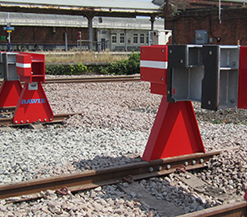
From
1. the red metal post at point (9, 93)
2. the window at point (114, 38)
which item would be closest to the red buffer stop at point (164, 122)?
the red metal post at point (9, 93)

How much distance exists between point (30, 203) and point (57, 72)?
1391 centimetres

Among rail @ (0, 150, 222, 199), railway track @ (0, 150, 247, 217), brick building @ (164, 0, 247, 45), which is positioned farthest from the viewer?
brick building @ (164, 0, 247, 45)

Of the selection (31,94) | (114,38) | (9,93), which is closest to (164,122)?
(31,94)

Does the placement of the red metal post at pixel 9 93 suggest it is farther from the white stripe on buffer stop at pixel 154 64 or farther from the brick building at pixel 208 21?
the brick building at pixel 208 21

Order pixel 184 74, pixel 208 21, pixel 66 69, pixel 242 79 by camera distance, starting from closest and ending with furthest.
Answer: pixel 242 79, pixel 184 74, pixel 66 69, pixel 208 21

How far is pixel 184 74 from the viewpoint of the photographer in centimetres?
436

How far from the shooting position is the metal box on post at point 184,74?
4.06 meters

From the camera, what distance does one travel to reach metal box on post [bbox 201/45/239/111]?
374cm

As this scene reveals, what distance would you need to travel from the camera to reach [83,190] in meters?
4.19

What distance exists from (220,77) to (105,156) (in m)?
2.09

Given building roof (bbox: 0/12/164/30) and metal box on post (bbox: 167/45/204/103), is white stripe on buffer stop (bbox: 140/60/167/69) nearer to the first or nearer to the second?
metal box on post (bbox: 167/45/204/103)

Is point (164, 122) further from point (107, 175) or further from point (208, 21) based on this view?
point (208, 21)

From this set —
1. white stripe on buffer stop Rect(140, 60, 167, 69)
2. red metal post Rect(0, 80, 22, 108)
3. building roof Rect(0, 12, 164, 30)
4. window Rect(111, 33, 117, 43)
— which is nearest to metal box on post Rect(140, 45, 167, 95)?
white stripe on buffer stop Rect(140, 60, 167, 69)

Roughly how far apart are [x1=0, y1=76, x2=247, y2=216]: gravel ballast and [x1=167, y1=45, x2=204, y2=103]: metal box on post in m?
1.11
